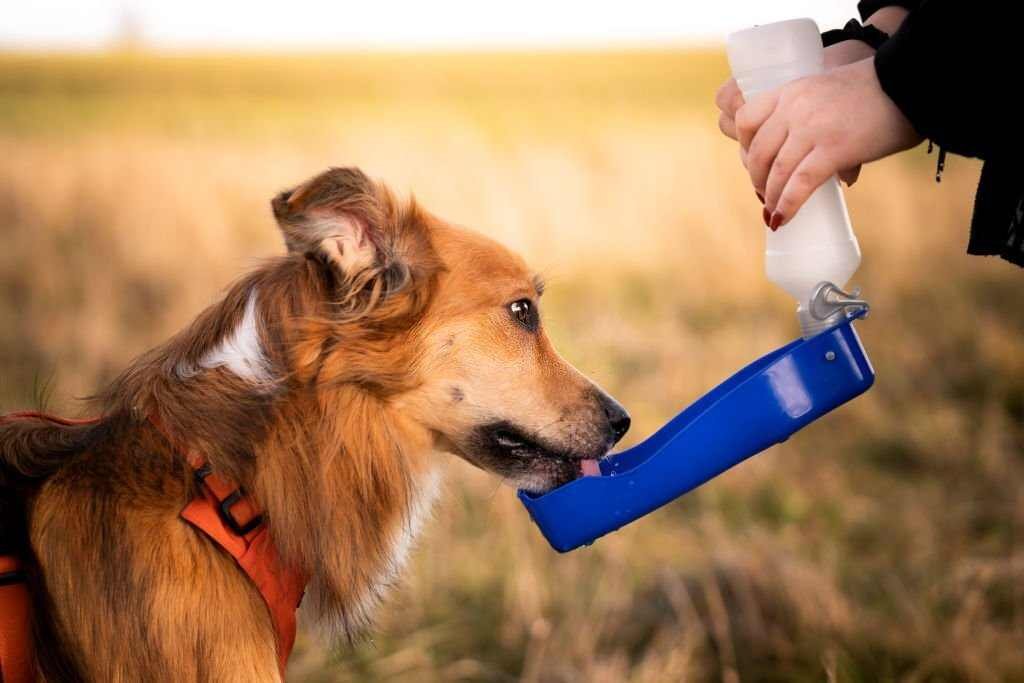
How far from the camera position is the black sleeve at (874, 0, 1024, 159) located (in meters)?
1.74

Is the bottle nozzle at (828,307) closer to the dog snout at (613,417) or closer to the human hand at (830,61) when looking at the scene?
the human hand at (830,61)

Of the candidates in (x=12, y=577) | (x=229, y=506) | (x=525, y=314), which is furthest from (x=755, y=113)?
(x=12, y=577)

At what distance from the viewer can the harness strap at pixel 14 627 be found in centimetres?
230

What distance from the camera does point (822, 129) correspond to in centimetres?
194

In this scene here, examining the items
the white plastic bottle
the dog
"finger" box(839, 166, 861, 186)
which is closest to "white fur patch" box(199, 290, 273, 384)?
the dog

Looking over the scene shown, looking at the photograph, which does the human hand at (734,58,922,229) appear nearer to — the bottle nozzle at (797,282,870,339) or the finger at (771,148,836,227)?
the finger at (771,148,836,227)

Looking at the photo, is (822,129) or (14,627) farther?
(14,627)

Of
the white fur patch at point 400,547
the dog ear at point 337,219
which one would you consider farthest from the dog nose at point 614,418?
the dog ear at point 337,219

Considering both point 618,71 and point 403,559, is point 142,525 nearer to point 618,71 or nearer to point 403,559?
point 403,559

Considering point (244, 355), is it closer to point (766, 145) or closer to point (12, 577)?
point (12, 577)

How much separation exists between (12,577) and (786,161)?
2.08 meters

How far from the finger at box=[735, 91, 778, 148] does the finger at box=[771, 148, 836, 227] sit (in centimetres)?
15

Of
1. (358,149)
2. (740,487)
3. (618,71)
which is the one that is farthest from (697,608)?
(618,71)

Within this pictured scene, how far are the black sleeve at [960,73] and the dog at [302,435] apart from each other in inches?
58.0
